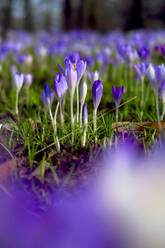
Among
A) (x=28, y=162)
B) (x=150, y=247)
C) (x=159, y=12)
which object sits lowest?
(x=150, y=247)

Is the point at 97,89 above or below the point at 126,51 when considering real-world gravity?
below

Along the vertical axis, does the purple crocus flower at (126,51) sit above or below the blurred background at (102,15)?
below

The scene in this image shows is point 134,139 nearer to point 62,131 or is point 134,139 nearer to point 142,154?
point 142,154

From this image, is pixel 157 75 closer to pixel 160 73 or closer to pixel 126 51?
pixel 160 73

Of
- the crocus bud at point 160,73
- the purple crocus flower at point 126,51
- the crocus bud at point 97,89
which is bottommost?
the crocus bud at point 97,89

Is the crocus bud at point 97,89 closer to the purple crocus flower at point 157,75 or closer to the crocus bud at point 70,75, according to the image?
the crocus bud at point 70,75

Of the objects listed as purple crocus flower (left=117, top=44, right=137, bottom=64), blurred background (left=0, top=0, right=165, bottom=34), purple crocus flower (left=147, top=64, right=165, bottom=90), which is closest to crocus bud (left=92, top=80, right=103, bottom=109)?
purple crocus flower (left=147, top=64, right=165, bottom=90)

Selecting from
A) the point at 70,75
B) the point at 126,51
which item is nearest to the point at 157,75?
the point at 70,75

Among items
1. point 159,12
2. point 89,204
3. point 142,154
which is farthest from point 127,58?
point 159,12

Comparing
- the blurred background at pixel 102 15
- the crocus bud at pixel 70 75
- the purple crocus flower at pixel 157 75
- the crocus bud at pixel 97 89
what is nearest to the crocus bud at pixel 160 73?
the purple crocus flower at pixel 157 75

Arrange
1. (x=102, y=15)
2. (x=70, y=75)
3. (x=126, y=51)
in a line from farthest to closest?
(x=102, y=15) < (x=126, y=51) < (x=70, y=75)

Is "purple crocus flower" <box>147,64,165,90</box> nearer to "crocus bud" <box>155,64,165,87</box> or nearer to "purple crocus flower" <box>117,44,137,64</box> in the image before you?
"crocus bud" <box>155,64,165,87</box>
